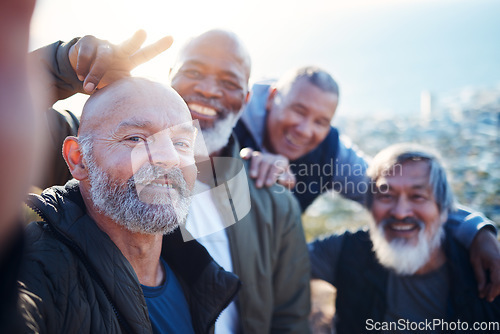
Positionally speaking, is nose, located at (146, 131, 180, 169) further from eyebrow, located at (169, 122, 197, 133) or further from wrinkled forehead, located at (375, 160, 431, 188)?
wrinkled forehead, located at (375, 160, 431, 188)

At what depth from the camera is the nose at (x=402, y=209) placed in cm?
288

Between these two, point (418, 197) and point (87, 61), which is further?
point (418, 197)

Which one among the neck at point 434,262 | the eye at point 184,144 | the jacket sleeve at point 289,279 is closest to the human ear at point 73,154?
the eye at point 184,144

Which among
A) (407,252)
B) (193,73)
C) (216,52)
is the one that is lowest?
(407,252)

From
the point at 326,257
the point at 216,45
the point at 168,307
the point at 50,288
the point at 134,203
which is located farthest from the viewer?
the point at 326,257

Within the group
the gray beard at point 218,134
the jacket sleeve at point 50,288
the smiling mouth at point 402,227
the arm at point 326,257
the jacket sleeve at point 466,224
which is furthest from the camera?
the arm at point 326,257

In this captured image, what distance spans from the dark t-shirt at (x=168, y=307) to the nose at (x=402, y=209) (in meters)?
1.88

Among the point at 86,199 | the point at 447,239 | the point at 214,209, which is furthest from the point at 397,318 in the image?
the point at 86,199

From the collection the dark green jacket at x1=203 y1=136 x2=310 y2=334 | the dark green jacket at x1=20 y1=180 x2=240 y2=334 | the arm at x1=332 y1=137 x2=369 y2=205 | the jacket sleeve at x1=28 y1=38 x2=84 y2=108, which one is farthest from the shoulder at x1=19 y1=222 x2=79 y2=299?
the arm at x1=332 y1=137 x2=369 y2=205

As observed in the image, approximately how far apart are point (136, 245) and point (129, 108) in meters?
0.58

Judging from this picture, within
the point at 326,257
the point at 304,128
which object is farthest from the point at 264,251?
the point at 304,128

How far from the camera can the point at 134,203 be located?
56.1 inches

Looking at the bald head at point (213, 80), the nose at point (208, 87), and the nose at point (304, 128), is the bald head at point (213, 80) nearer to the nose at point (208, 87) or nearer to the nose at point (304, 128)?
the nose at point (208, 87)

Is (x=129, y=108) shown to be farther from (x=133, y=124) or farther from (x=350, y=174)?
(x=350, y=174)
